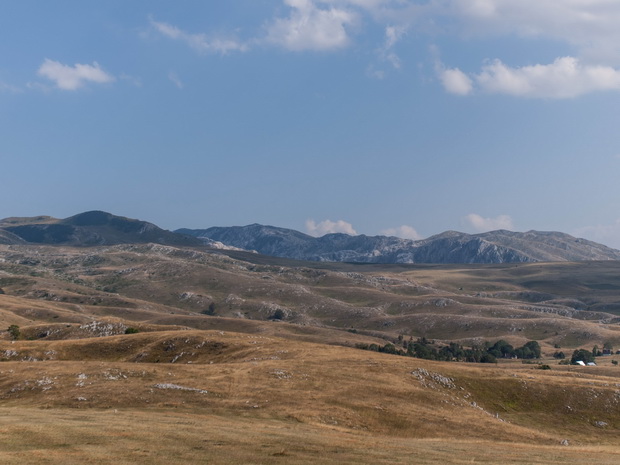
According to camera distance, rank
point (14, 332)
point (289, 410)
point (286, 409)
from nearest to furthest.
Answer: point (289, 410)
point (286, 409)
point (14, 332)

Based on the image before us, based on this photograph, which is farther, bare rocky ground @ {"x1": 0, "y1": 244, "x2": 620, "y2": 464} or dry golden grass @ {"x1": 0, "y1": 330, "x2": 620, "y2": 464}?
bare rocky ground @ {"x1": 0, "y1": 244, "x2": 620, "y2": 464}

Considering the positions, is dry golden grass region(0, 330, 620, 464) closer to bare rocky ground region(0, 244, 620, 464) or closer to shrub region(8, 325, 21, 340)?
bare rocky ground region(0, 244, 620, 464)

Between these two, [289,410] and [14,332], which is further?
[14,332]

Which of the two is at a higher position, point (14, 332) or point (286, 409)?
point (286, 409)

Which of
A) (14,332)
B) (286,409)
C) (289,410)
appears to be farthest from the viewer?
(14,332)

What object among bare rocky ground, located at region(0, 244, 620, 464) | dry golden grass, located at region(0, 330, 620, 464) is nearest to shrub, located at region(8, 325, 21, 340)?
bare rocky ground, located at region(0, 244, 620, 464)

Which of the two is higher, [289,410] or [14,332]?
[289,410]

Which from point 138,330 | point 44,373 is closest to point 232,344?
point 44,373

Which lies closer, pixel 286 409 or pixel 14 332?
pixel 286 409

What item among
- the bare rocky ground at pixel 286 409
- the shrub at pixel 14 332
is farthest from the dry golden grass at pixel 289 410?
the shrub at pixel 14 332

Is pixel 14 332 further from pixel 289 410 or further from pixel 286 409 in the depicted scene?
pixel 289 410

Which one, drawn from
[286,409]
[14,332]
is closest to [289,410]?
[286,409]

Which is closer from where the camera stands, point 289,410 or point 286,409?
point 289,410

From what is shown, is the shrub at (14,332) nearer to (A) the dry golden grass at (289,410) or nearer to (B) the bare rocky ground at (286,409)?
(B) the bare rocky ground at (286,409)
